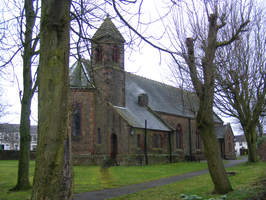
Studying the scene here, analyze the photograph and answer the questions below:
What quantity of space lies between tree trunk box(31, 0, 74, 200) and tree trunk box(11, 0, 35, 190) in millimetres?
6354

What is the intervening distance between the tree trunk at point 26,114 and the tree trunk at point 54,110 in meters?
6.35

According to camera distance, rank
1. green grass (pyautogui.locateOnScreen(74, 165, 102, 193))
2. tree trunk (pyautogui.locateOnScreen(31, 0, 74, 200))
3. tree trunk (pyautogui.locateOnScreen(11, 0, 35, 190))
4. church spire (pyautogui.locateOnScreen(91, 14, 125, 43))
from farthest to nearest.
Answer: green grass (pyautogui.locateOnScreen(74, 165, 102, 193)) → tree trunk (pyautogui.locateOnScreen(11, 0, 35, 190)) → church spire (pyautogui.locateOnScreen(91, 14, 125, 43)) → tree trunk (pyautogui.locateOnScreen(31, 0, 74, 200))

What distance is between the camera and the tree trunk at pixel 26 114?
415 inches

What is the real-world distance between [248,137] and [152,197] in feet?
57.1

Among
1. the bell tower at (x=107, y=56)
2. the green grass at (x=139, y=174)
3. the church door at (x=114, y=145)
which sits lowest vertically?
the green grass at (x=139, y=174)

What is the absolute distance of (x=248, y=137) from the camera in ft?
75.7

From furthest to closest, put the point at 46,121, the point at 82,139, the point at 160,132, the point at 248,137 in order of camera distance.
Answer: the point at 160,132
the point at 82,139
the point at 248,137
the point at 46,121

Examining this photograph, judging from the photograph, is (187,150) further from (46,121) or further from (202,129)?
(46,121)

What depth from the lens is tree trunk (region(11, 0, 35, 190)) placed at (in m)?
10.5

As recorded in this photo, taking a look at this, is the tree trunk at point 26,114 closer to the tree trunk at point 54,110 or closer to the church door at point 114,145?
the tree trunk at point 54,110

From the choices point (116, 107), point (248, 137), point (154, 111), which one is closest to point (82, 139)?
point (116, 107)

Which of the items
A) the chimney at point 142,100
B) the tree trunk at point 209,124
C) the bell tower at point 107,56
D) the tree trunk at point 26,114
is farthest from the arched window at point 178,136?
the tree trunk at point 26,114

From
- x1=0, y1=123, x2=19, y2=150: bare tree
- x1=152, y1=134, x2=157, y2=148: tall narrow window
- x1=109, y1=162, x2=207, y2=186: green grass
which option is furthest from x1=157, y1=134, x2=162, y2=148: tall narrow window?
x1=0, y1=123, x2=19, y2=150: bare tree

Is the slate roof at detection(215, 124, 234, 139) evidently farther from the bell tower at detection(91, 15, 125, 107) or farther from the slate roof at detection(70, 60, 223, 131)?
the bell tower at detection(91, 15, 125, 107)
